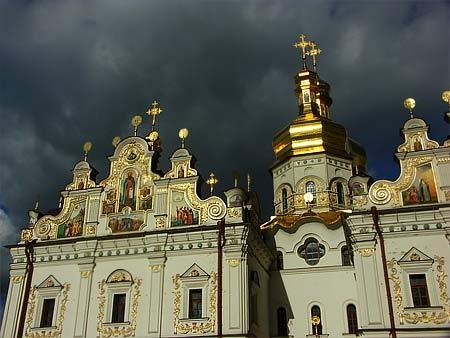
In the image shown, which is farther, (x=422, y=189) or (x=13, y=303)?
(x=13, y=303)

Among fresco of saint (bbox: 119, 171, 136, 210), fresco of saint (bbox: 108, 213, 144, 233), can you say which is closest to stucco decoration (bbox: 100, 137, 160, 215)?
fresco of saint (bbox: 119, 171, 136, 210)

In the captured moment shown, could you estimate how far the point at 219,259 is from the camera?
2019 cm

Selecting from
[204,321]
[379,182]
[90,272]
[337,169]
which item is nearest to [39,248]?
[90,272]

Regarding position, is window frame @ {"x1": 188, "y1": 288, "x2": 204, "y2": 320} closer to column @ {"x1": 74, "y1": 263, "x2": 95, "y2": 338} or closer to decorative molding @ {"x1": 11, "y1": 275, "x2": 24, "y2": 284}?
column @ {"x1": 74, "y1": 263, "x2": 95, "y2": 338}

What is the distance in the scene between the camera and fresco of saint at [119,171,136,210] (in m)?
22.6

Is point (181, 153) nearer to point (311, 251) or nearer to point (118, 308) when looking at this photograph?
point (118, 308)

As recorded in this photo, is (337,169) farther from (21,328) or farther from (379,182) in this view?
(21,328)

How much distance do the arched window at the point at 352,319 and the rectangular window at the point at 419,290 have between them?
5.20 meters

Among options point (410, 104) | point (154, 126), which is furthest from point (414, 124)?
point (154, 126)

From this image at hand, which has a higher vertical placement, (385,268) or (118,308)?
(385,268)

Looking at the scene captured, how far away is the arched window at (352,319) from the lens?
76.6 feet

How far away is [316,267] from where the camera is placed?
2528 centimetres

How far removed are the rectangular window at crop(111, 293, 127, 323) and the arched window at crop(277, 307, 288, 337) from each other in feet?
24.9

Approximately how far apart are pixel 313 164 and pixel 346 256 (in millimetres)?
6536
